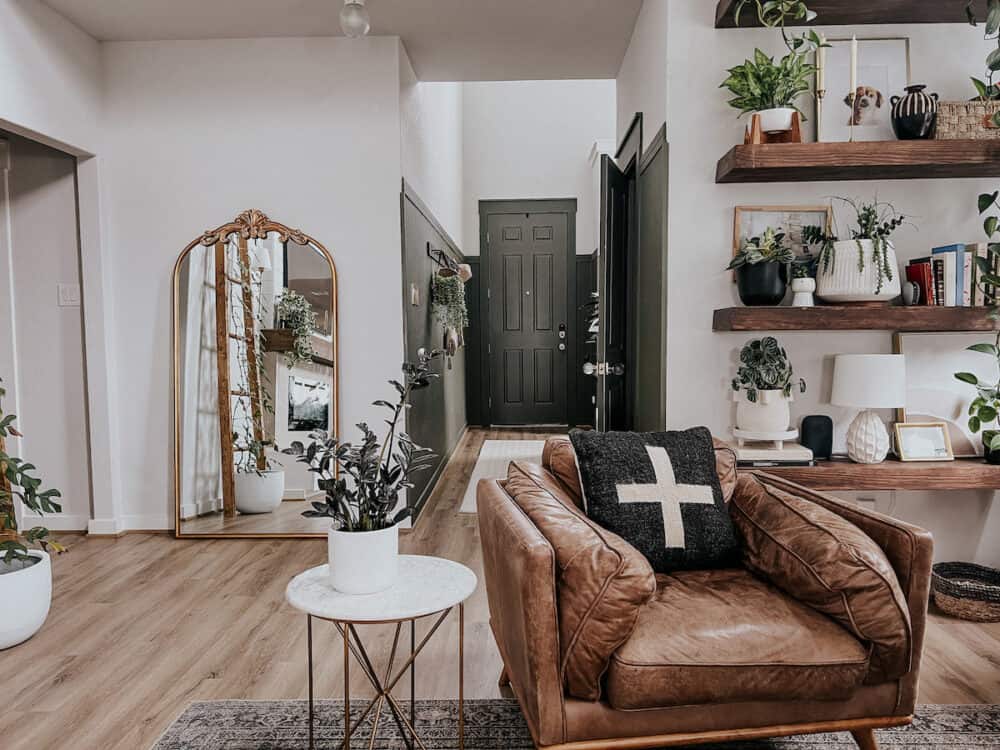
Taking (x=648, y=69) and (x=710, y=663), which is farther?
(x=648, y=69)

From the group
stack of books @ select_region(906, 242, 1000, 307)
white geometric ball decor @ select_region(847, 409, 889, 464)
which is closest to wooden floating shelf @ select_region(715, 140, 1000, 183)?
stack of books @ select_region(906, 242, 1000, 307)

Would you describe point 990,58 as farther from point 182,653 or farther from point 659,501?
point 182,653

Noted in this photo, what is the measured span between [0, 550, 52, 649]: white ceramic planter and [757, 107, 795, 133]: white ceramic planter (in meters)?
3.12

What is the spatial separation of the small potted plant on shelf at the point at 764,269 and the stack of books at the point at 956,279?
53 centimetres

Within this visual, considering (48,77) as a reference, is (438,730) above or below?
below

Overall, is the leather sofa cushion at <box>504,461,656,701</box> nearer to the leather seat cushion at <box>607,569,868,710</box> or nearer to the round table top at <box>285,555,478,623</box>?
the leather seat cushion at <box>607,569,868,710</box>

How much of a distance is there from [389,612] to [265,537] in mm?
2548

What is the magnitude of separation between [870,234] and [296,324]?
269 centimetres

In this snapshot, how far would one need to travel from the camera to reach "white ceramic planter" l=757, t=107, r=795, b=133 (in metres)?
2.71

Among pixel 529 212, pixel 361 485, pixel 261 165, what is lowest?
pixel 361 485

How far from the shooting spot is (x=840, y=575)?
Result: 1.68 metres

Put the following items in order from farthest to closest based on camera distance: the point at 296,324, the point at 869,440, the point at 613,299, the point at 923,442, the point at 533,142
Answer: the point at 533,142, the point at 296,324, the point at 613,299, the point at 923,442, the point at 869,440

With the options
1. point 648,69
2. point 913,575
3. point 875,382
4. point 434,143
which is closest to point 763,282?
point 875,382

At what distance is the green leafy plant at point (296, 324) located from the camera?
3.77m
